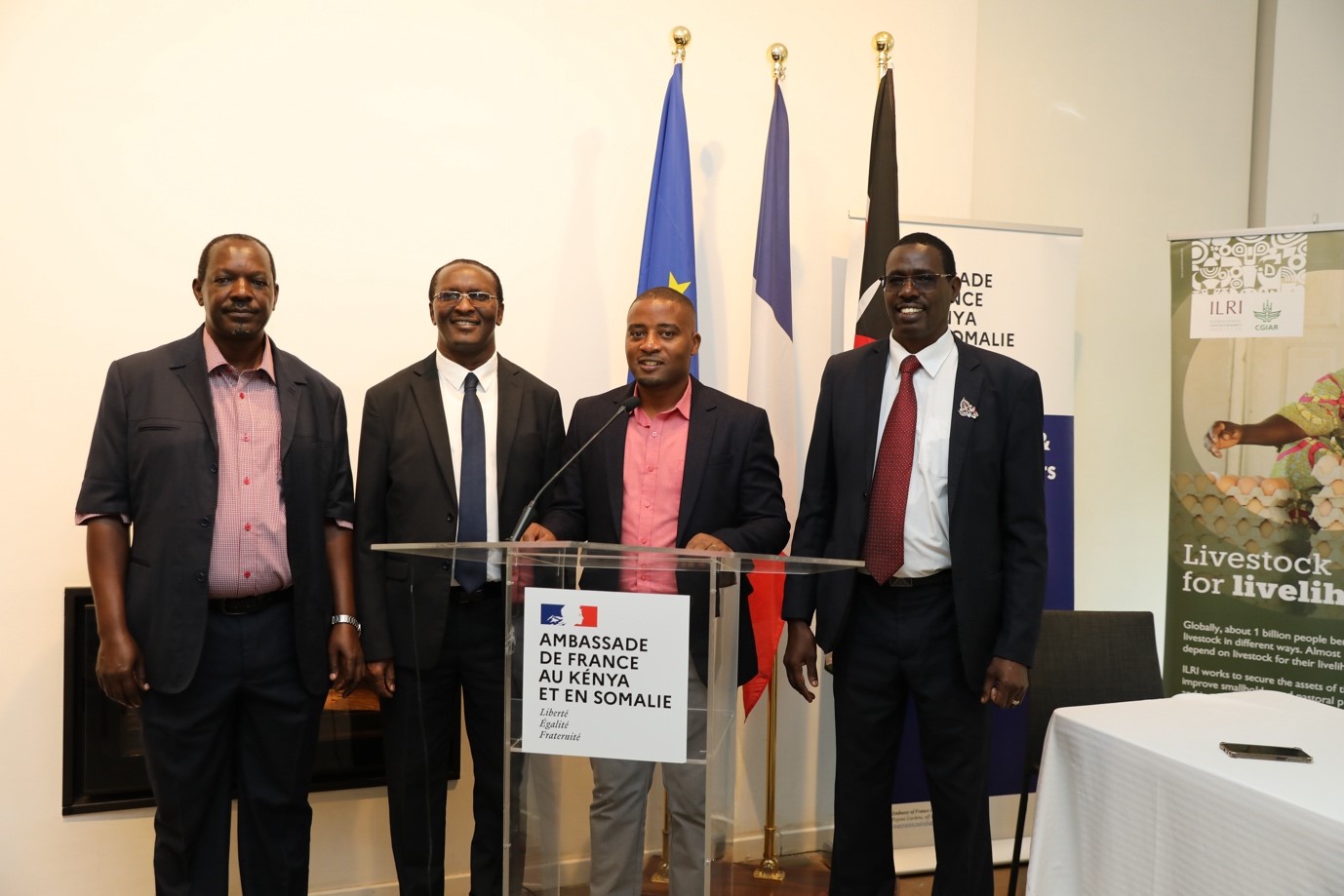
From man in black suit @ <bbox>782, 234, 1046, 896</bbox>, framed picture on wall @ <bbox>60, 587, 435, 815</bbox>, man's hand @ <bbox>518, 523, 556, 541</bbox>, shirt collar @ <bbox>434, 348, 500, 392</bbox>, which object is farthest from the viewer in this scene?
framed picture on wall @ <bbox>60, 587, 435, 815</bbox>

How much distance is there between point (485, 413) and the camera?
8.84 feet

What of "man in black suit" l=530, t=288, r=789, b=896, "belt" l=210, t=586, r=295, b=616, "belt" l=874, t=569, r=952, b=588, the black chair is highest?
"man in black suit" l=530, t=288, r=789, b=896

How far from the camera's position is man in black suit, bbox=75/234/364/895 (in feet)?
7.52

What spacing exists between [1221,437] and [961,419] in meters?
1.81

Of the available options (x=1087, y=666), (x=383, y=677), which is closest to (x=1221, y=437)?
(x=1087, y=666)

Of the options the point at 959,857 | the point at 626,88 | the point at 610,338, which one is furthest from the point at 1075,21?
the point at 959,857

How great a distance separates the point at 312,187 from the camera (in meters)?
3.17

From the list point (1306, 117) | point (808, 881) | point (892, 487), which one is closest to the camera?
point (892, 487)

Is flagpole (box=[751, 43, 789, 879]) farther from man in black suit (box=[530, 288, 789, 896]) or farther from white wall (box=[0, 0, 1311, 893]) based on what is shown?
man in black suit (box=[530, 288, 789, 896])

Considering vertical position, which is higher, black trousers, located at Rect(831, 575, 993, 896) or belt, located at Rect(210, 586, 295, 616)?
belt, located at Rect(210, 586, 295, 616)

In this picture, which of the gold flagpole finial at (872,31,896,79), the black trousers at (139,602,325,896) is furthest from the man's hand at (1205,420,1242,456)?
the black trousers at (139,602,325,896)

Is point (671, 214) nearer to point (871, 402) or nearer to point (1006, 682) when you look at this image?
point (871, 402)

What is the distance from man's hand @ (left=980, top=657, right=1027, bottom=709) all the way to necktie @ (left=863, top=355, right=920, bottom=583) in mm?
325

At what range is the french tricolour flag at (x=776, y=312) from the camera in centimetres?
346
